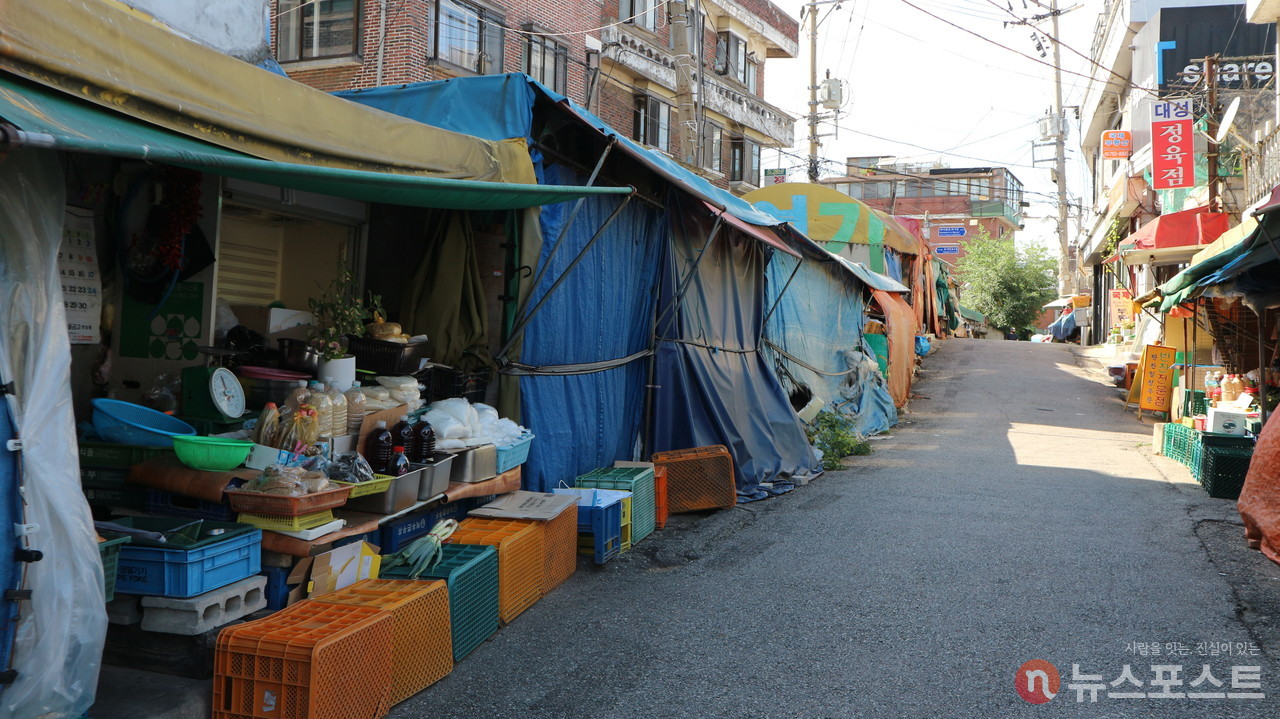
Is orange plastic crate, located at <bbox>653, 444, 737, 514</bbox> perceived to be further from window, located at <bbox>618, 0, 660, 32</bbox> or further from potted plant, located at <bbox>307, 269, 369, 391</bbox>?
window, located at <bbox>618, 0, 660, 32</bbox>

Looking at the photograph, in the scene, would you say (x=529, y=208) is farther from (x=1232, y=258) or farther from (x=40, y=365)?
(x=1232, y=258)

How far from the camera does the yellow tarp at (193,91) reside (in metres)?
3.21

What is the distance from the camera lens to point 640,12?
25594mm

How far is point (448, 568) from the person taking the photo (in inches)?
185

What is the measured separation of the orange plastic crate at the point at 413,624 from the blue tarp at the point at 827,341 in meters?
9.03

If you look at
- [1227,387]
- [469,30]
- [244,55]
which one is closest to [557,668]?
[244,55]

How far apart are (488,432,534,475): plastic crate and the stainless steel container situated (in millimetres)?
667

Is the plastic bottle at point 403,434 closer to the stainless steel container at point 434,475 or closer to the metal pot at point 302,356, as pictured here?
the stainless steel container at point 434,475

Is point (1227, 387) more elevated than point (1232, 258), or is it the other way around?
point (1232, 258)

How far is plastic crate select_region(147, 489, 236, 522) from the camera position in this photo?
4332 millimetres

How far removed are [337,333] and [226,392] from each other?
0.90 meters

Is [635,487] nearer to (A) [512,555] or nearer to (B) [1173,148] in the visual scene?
(A) [512,555]

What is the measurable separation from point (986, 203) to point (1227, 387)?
201 ft

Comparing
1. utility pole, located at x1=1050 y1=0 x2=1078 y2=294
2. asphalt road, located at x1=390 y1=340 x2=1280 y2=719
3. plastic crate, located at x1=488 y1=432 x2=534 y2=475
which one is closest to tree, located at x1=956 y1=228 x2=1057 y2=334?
utility pole, located at x1=1050 y1=0 x2=1078 y2=294
